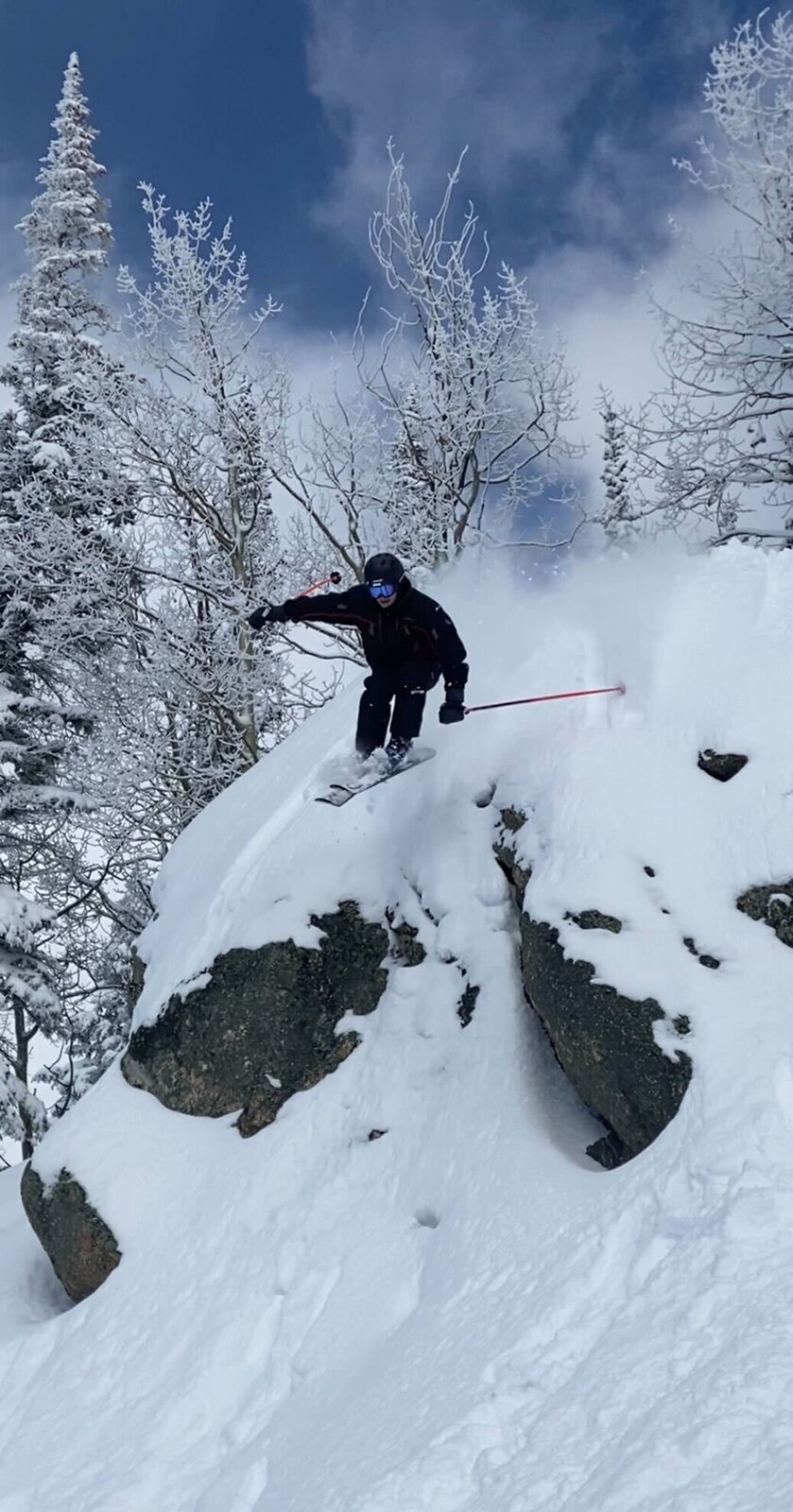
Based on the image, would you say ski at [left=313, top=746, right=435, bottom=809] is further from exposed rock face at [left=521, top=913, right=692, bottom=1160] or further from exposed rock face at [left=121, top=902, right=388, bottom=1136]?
exposed rock face at [left=521, top=913, right=692, bottom=1160]

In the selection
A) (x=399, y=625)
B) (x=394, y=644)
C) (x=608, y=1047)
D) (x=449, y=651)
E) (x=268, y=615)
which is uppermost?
(x=268, y=615)

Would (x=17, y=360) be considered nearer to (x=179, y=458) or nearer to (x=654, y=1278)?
(x=179, y=458)

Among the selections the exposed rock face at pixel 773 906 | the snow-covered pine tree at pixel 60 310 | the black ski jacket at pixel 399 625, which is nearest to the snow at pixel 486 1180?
the exposed rock face at pixel 773 906

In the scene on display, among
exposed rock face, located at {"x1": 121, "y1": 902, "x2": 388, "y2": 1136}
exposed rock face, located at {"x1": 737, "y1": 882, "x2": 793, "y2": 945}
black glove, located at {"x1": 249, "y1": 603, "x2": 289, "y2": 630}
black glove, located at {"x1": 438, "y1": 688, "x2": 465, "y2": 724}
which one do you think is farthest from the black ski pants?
exposed rock face, located at {"x1": 737, "y1": 882, "x2": 793, "y2": 945}

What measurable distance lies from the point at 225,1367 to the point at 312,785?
3997mm

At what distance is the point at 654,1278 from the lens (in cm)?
325

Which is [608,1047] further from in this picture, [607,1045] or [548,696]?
[548,696]

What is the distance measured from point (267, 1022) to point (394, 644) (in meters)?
2.77

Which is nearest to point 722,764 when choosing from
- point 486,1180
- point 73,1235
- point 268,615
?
point 486,1180

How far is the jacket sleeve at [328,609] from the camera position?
260 inches

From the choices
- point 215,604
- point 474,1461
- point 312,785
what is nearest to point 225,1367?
point 474,1461

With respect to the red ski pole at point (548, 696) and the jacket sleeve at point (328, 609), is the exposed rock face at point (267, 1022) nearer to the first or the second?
the red ski pole at point (548, 696)

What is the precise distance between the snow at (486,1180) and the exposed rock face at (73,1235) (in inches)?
3.6

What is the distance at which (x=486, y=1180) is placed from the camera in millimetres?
4445
